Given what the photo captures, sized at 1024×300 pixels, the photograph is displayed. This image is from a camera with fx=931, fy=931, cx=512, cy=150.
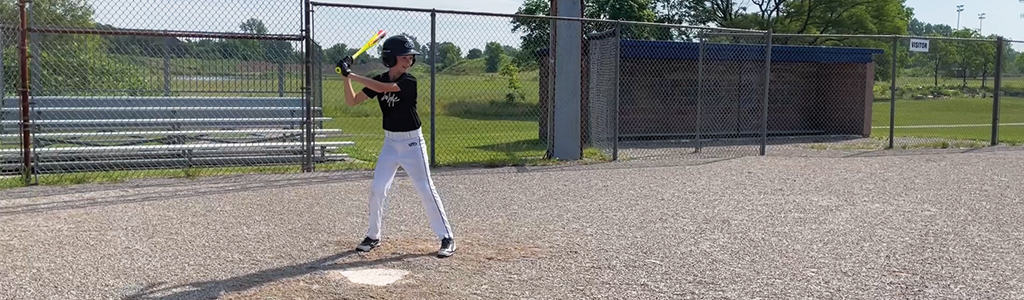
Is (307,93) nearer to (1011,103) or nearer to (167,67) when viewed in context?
(167,67)

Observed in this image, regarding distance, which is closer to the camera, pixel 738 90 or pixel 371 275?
pixel 371 275

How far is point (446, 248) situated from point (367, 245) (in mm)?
574

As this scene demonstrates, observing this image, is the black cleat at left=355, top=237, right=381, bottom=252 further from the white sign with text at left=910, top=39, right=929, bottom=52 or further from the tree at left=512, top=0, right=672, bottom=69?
the white sign with text at left=910, top=39, right=929, bottom=52

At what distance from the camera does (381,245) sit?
6.66 metres

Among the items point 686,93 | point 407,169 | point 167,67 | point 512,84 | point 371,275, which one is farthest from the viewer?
point 686,93

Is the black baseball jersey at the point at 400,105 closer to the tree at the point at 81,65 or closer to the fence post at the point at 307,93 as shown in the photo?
the fence post at the point at 307,93

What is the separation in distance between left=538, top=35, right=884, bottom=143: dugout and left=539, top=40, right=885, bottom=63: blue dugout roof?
2cm

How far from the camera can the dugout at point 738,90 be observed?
17.2 m

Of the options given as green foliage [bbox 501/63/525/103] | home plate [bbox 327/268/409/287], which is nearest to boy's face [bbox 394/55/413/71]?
home plate [bbox 327/268/409/287]

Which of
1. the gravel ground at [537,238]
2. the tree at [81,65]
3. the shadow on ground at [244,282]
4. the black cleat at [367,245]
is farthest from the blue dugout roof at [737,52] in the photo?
the shadow on ground at [244,282]

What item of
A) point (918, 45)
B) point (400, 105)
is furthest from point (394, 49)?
point (918, 45)

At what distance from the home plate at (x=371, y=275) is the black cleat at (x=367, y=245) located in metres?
0.55

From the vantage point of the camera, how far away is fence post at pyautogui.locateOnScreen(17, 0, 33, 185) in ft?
30.6

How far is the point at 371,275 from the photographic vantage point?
226 inches
